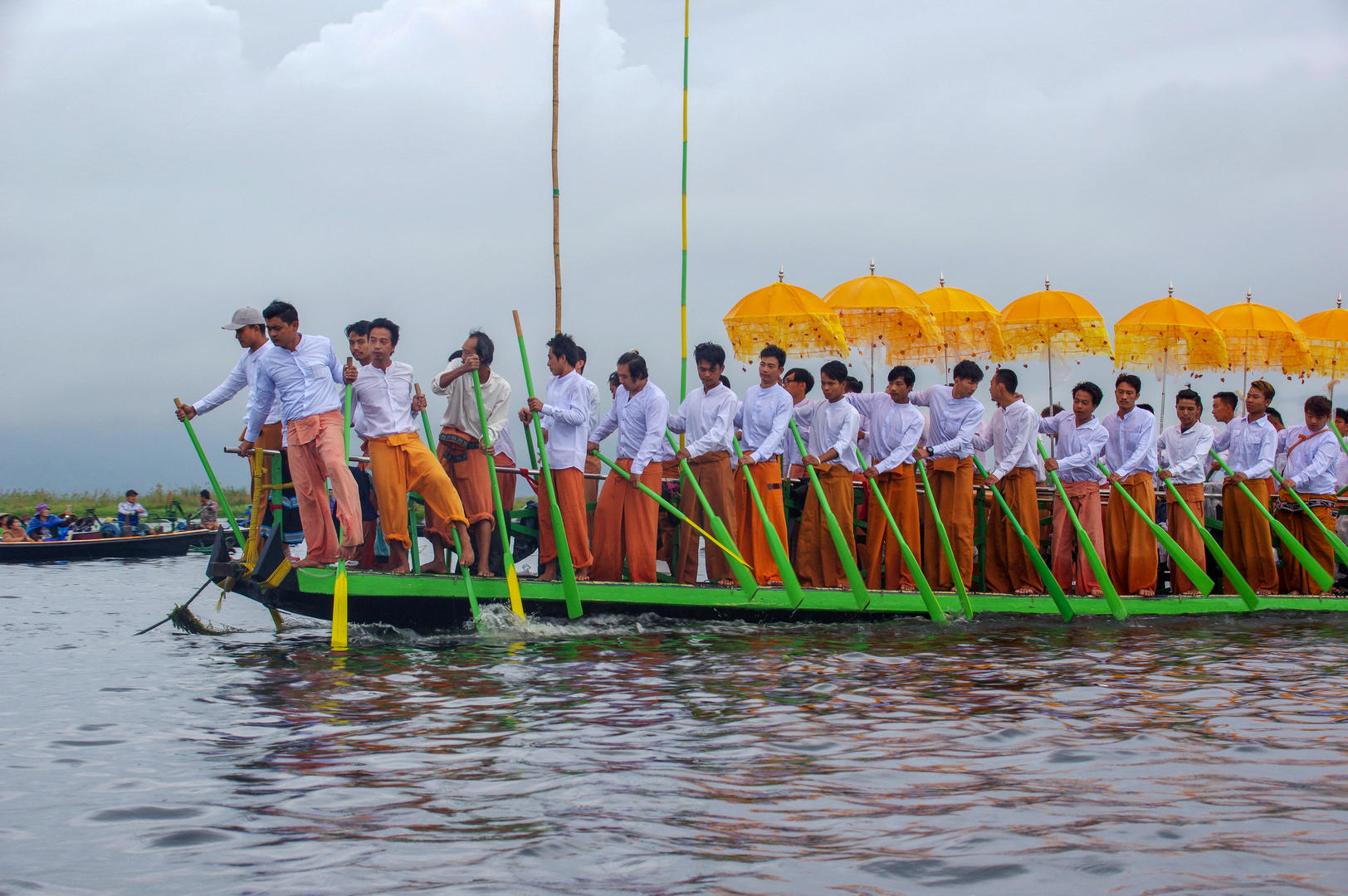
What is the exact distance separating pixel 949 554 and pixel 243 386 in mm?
5817

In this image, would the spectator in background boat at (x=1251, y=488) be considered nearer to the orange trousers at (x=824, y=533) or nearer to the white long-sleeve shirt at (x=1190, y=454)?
the white long-sleeve shirt at (x=1190, y=454)

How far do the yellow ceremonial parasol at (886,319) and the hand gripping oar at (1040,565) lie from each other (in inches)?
59.8

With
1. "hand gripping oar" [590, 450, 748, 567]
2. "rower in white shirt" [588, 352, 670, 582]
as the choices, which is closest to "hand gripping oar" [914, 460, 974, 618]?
"hand gripping oar" [590, 450, 748, 567]

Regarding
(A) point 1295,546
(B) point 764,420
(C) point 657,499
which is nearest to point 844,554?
(B) point 764,420

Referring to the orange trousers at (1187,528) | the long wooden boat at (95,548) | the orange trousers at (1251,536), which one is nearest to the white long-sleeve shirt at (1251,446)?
the orange trousers at (1251,536)

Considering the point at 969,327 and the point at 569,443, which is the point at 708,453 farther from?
the point at 969,327

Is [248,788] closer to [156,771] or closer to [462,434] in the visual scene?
[156,771]

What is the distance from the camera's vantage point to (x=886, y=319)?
11547mm

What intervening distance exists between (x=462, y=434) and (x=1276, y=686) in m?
6.06

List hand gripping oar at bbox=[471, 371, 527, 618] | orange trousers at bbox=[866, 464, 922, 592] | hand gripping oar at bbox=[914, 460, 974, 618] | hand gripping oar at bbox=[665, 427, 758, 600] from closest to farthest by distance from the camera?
1. hand gripping oar at bbox=[471, 371, 527, 618]
2. hand gripping oar at bbox=[665, 427, 758, 600]
3. hand gripping oar at bbox=[914, 460, 974, 618]
4. orange trousers at bbox=[866, 464, 922, 592]

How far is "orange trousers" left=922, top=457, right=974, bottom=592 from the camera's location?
10.4 metres

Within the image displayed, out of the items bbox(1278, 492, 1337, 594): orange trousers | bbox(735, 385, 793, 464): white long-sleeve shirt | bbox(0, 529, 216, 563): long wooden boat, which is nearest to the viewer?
bbox(735, 385, 793, 464): white long-sleeve shirt

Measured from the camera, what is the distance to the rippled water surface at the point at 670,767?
155 inches

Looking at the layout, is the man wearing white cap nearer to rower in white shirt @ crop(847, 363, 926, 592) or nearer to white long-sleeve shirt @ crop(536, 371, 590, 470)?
white long-sleeve shirt @ crop(536, 371, 590, 470)
